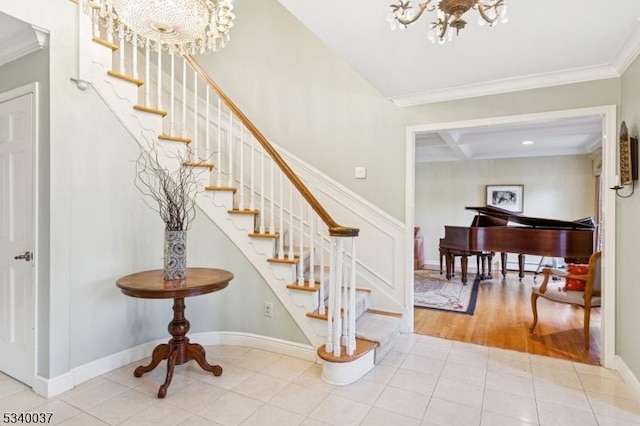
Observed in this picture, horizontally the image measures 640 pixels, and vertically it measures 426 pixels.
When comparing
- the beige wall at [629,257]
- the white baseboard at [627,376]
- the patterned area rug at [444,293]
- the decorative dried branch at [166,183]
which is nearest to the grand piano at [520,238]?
the patterned area rug at [444,293]

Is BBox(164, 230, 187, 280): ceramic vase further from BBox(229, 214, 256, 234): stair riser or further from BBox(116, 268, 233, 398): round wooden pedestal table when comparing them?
BBox(229, 214, 256, 234): stair riser

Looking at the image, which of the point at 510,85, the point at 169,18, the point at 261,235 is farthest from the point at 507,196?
the point at 169,18

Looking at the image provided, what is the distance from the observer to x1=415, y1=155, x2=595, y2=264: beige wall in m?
6.49

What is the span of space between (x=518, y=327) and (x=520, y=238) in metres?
1.66

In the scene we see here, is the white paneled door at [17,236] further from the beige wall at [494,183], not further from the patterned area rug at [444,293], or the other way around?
the beige wall at [494,183]

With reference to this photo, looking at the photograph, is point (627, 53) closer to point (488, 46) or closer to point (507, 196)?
point (488, 46)

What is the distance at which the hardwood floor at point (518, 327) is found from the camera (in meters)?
3.04

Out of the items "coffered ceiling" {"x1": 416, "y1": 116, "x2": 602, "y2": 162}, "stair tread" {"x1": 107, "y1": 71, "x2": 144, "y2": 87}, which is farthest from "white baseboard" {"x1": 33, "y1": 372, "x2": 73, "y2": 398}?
"coffered ceiling" {"x1": 416, "y1": 116, "x2": 602, "y2": 162}

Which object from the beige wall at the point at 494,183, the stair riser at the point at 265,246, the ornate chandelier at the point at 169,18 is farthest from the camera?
the beige wall at the point at 494,183

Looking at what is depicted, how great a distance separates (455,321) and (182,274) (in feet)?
9.51

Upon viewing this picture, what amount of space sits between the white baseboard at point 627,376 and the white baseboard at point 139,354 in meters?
2.16

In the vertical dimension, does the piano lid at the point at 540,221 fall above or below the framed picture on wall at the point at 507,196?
below

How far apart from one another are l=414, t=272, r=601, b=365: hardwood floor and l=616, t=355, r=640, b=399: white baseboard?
19 centimetres

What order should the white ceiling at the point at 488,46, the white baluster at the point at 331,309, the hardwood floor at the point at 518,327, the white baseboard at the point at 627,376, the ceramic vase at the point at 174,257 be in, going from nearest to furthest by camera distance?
the white ceiling at the point at 488,46 < the white baseboard at the point at 627,376 < the ceramic vase at the point at 174,257 < the white baluster at the point at 331,309 < the hardwood floor at the point at 518,327
